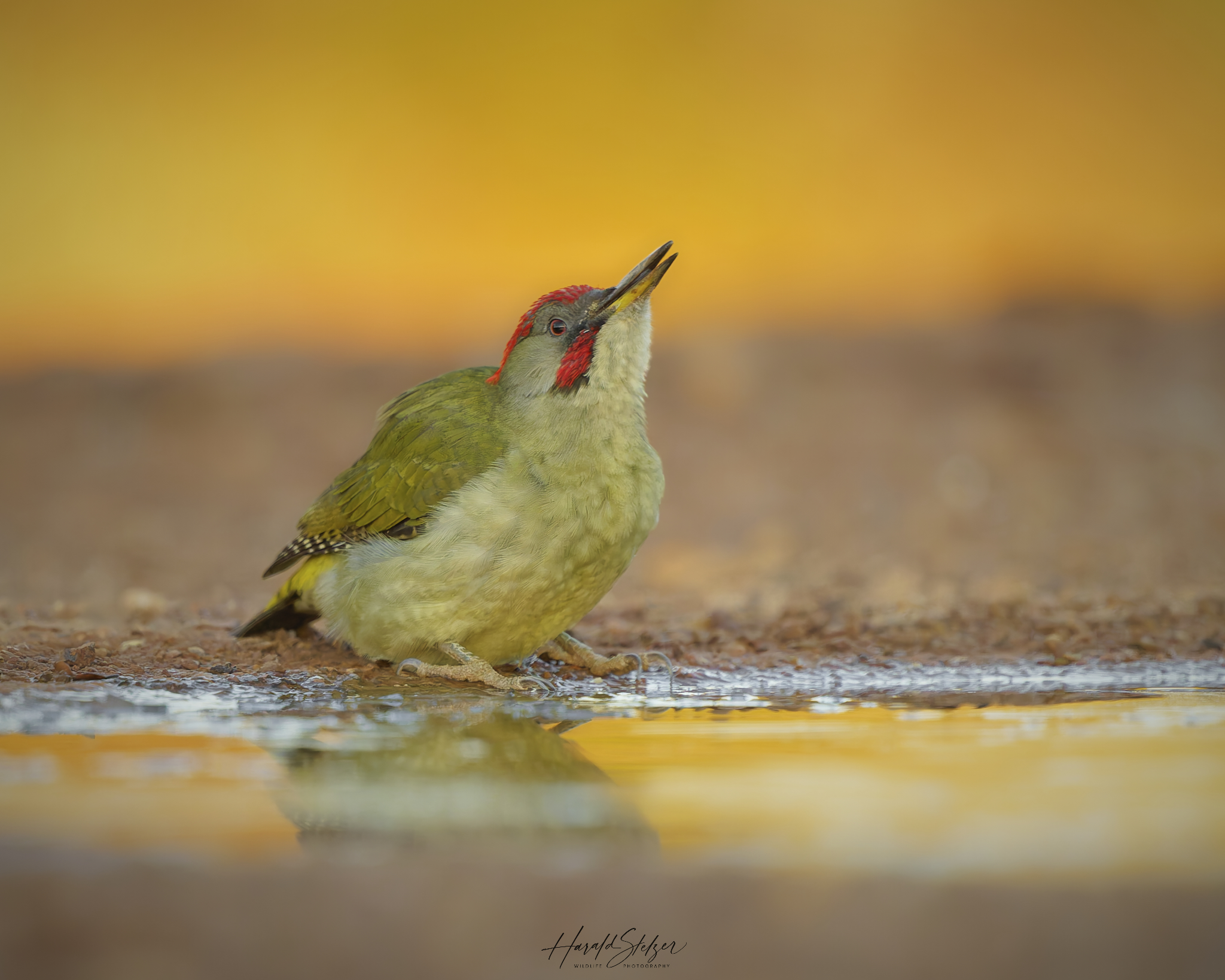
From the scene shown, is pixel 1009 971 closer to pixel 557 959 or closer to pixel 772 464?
pixel 557 959

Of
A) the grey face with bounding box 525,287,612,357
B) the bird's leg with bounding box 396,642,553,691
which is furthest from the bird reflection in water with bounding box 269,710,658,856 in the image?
the grey face with bounding box 525,287,612,357

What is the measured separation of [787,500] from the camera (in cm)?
1046

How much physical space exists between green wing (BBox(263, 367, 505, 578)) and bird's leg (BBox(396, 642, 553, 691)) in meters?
0.46

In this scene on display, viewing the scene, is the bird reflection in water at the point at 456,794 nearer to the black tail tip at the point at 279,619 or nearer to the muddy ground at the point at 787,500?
the muddy ground at the point at 787,500

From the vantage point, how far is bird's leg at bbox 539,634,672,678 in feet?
15.8

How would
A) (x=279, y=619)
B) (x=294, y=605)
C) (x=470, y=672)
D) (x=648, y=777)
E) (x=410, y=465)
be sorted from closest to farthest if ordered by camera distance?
(x=648, y=777)
(x=470, y=672)
(x=410, y=465)
(x=294, y=605)
(x=279, y=619)

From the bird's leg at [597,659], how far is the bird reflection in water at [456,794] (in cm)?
106

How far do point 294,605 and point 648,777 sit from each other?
2.43 m

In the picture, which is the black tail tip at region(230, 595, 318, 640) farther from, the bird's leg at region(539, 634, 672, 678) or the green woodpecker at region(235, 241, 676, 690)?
the bird's leg at region(539, 634, 672, 678)

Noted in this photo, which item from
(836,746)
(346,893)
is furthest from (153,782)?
(836,746)

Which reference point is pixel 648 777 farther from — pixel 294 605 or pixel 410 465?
pixel 294 605
